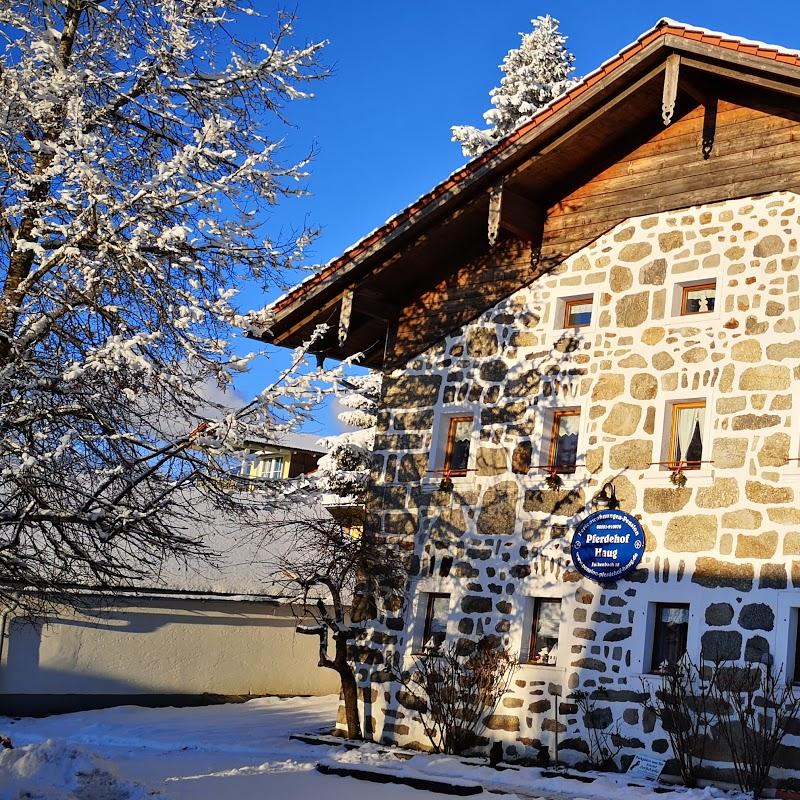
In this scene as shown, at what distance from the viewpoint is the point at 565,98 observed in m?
14.1

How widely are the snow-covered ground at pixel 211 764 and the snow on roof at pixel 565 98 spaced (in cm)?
495

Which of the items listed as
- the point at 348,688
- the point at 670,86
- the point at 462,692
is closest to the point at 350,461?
the point at 348,688

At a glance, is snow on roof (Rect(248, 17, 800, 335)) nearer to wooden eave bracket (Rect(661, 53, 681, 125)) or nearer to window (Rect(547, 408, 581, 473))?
wooden eave bracket (Rect(661, 53, 681, 125))

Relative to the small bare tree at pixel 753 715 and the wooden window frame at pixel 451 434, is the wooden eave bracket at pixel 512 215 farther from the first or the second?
the small bare tree at pixel 753 715

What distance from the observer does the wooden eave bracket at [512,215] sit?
576 inches

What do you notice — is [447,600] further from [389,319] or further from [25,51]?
[25,51]

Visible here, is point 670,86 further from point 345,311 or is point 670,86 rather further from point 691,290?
point 345,311

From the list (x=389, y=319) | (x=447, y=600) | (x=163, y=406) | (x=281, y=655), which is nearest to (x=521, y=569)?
(x=447, y=600)

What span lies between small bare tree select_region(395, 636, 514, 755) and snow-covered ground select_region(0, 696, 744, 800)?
0.55m

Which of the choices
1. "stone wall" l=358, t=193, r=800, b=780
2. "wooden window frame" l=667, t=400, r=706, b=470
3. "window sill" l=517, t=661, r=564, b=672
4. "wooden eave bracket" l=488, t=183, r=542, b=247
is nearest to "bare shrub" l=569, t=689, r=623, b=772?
"stone wall" l=358, t=193, r=800, b=780

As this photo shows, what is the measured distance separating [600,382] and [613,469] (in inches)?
47.4

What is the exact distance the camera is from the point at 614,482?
45.2ft

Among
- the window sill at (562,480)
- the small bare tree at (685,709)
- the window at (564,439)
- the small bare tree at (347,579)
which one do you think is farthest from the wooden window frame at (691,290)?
the small bare tree at (347,579)

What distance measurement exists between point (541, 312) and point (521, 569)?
351 cm
